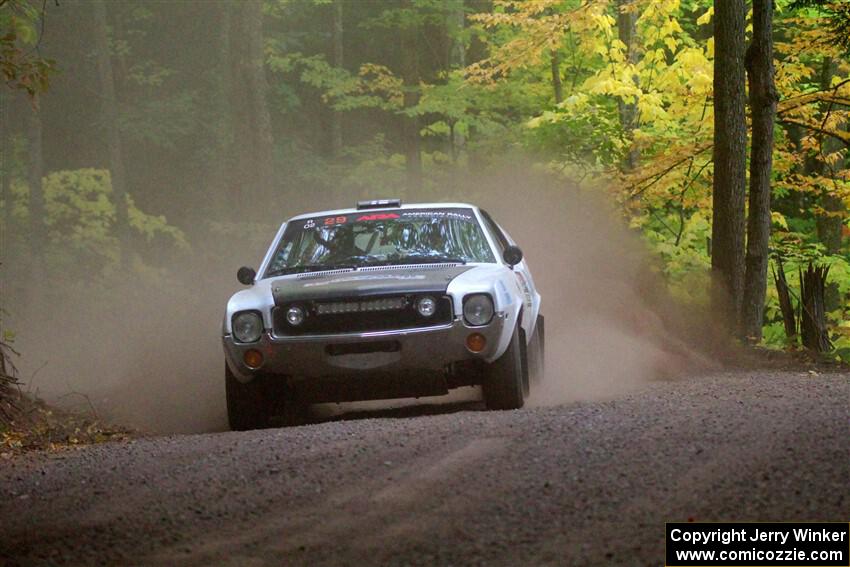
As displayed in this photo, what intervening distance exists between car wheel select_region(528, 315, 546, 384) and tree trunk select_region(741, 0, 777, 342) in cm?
490

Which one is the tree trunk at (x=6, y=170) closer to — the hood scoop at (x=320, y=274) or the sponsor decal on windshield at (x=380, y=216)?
the sponsor decal on windshield at (x=380, y=216)

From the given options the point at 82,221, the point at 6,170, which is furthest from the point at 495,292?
the point at 6,170

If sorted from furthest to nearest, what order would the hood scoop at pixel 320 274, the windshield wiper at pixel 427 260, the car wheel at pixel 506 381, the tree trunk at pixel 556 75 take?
the tree trunk at pixel 556 75 → the windshield wiper at pixel 427 260 → the hood scoop at pixel 320 274 → the car wheel at pixel 506 381

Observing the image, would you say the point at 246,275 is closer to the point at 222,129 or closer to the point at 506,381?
the point at 506,381

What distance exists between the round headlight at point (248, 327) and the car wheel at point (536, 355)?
2648 millimetres

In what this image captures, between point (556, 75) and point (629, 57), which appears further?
point (556, 75)

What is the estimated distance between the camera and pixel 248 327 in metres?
9.13

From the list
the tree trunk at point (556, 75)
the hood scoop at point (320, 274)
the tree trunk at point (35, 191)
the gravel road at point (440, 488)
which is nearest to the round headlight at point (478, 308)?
the gravel road at point (440, 488)

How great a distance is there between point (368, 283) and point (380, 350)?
525 mm

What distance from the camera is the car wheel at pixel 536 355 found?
10.8m

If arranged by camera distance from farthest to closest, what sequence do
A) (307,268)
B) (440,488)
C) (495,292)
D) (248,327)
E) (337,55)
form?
(337,55)
(307,268)
(248,327)
(495,292)
(440,488)

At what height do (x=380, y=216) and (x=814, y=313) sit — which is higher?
(x=380, y=216)

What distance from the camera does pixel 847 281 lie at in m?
20.0

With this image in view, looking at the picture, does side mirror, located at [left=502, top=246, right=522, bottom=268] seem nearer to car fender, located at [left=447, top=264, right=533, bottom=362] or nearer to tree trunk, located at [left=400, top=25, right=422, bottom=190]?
car fender, located at [left=447, top=264, right=533, bottom=362]
